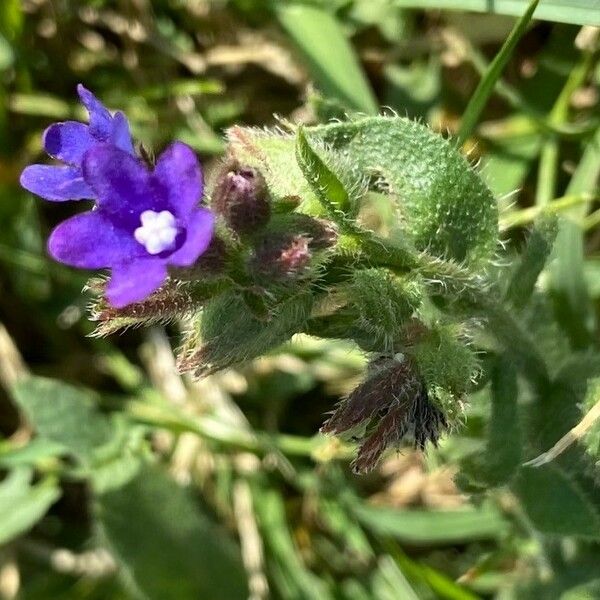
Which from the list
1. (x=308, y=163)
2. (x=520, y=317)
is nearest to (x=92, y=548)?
(x=520, y=317)

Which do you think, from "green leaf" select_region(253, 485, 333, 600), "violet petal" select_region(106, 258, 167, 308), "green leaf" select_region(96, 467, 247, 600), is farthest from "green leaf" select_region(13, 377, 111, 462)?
"violet petal" select_region(106, 258, 167, 308)

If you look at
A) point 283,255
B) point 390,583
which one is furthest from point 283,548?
point 283,255

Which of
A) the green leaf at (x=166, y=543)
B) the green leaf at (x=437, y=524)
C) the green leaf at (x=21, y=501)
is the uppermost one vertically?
the green leaf at (x=437, y=524)

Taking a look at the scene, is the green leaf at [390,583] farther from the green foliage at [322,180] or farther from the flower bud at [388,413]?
the green foliage at [322,180]

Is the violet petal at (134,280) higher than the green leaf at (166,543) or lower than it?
higher

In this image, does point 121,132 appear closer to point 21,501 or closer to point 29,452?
point 29,452

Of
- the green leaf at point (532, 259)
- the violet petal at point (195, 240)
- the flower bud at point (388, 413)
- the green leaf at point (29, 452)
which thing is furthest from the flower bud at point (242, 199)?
the green leaf at point (29, 452)
